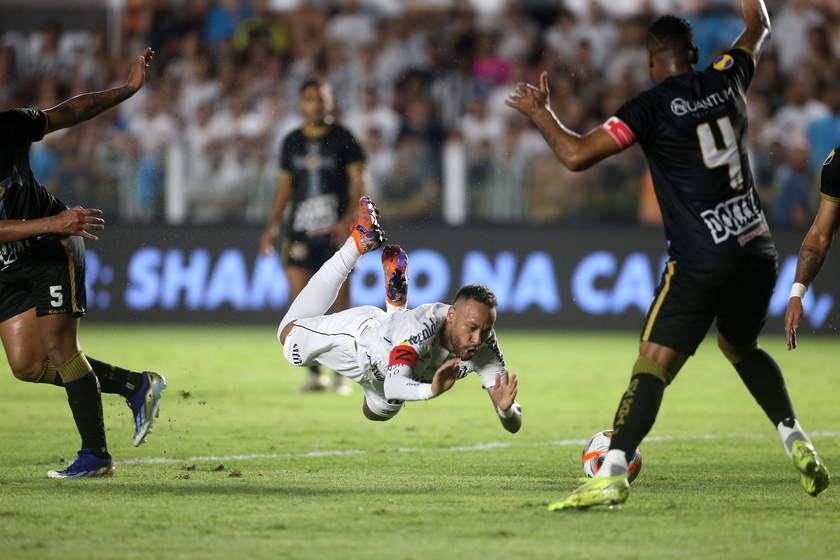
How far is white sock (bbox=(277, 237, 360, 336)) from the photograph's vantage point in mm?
7488

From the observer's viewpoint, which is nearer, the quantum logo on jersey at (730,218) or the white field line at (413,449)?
the quantum logo on jersey at (730,218)

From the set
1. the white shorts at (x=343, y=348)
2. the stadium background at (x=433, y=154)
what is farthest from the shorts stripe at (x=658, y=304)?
the stadium background at (x=433, y=154)

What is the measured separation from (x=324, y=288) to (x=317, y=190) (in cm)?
321

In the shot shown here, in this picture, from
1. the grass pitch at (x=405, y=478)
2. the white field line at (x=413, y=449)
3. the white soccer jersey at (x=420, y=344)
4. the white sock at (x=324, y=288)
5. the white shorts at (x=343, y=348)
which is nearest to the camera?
the grass pitch at (x=405, y=478)

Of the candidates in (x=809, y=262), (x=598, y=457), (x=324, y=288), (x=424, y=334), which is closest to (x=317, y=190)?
(x=324, y=288)

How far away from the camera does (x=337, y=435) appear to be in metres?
8.20

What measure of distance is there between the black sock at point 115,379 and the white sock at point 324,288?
1023 millimetres

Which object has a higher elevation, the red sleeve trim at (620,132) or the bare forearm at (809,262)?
the red sleeve trim at (620,132)

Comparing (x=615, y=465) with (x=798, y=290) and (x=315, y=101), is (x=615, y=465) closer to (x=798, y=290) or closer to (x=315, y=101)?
(x=798, y=290)

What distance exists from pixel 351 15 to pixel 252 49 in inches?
70.1

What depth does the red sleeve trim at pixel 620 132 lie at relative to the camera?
532 centimetres

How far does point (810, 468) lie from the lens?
5.62 m

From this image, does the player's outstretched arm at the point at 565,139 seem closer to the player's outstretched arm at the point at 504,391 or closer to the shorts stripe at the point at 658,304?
the shorts stripe at the point at 658,304

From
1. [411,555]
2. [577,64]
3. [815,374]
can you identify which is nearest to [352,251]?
[411,555]
